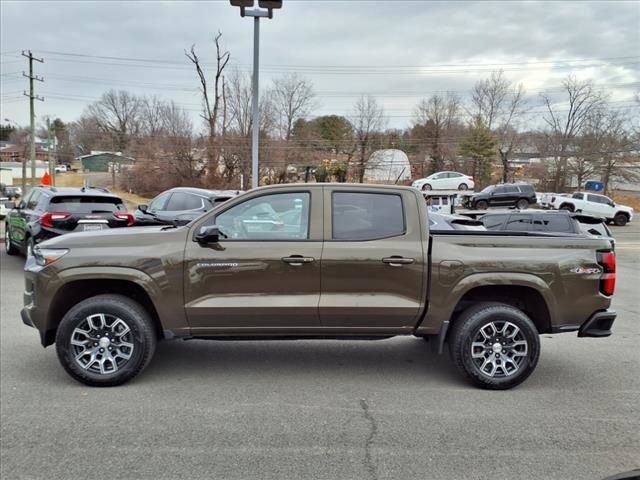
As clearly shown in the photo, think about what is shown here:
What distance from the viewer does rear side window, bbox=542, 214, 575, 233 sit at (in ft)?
42.3

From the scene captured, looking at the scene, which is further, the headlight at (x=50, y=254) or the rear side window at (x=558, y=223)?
the rear side window at (x=558, y=223)

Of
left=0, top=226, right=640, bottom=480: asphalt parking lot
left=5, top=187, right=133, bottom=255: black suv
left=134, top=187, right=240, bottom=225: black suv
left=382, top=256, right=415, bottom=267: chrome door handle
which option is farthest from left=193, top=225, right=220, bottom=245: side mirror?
left=134, top=187, right=240, bottom=225: black suv

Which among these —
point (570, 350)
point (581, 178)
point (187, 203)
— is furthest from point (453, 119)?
point (570, 350)

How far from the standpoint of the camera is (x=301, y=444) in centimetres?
334

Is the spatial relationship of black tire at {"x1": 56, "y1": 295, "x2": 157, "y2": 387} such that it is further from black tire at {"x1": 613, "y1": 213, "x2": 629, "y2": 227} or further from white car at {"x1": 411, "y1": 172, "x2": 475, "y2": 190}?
black tire at {"x1": 613, "y1": 213, "x2": 629, "y2": 227}

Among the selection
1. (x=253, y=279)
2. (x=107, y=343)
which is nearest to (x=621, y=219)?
(x=253, y=279)

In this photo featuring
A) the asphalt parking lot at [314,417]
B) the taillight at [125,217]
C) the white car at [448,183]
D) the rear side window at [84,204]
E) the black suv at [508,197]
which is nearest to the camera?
the asphalt parking lot at [314,417]

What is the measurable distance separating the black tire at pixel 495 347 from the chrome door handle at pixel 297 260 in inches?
58.5

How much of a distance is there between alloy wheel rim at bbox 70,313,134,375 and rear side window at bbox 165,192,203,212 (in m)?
6.87

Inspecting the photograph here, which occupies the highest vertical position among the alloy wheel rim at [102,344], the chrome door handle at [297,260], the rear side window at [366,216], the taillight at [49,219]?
the rear side window at [366,216]

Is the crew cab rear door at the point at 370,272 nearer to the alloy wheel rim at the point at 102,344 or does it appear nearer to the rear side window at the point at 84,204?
the alloy wheel rim at the point at 102,344

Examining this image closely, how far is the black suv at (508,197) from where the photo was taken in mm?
31203

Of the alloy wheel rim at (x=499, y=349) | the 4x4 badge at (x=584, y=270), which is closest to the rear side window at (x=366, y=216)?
the alloy wheel rim at (x=499, y=349)

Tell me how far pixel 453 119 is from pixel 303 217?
62.7 m
